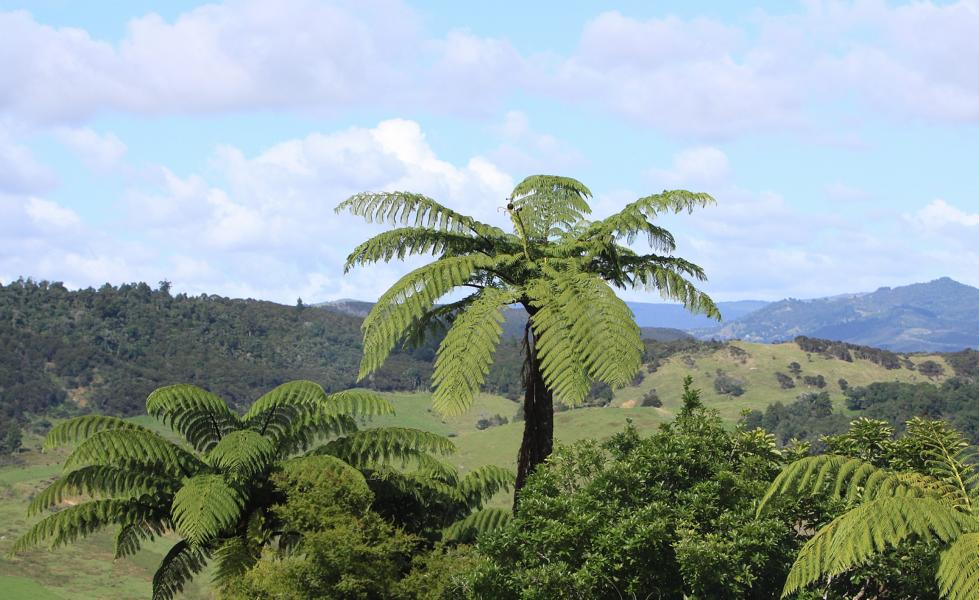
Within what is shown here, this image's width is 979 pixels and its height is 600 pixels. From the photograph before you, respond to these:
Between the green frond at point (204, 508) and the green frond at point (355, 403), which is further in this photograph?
the green frond at point (355, 403)

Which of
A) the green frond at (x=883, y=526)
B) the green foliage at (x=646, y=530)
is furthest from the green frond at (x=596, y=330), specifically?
the green frond at (x=883, y=526)

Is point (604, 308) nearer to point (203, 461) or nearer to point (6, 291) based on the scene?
point (203, 461)

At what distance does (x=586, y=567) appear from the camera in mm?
9500

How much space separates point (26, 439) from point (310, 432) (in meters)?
95.7

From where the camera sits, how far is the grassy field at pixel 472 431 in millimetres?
55062

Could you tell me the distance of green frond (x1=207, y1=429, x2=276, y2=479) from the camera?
37.0ft

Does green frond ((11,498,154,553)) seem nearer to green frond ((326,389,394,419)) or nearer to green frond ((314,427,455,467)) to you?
green frond ((314,427,455,467))

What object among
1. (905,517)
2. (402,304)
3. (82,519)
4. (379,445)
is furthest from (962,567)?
(82,519)

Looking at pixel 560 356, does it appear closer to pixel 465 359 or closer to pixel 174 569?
pixel 465 359

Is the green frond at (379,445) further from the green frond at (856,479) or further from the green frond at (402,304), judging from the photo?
the green frond at (856,479)

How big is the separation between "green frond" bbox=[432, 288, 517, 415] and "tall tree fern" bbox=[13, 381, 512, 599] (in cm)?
258

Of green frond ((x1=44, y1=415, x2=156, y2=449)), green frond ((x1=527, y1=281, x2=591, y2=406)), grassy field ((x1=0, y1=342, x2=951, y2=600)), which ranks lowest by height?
grassy field ((x1=0, y1=342, x2=951, y2=600))

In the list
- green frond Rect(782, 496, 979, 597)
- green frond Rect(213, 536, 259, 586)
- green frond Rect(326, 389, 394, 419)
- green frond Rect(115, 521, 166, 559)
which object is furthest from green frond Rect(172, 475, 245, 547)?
green frond Rect(782, 496, 979, 597)

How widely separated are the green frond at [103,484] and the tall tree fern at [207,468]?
12 millimetres
